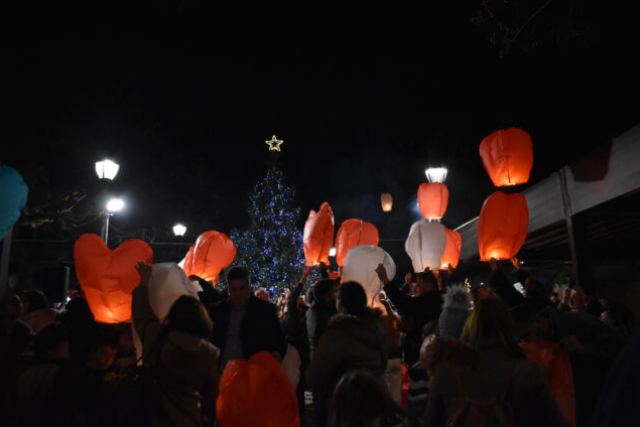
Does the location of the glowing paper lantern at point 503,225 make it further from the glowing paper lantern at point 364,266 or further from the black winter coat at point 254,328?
the black winter coat at point 254,328

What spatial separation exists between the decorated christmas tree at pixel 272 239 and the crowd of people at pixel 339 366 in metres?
23.5

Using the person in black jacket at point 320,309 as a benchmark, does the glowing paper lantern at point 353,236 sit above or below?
above

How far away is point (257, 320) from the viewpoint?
4363 millimetres

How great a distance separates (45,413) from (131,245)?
2693 mm

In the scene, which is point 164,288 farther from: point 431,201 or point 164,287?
point 431,201

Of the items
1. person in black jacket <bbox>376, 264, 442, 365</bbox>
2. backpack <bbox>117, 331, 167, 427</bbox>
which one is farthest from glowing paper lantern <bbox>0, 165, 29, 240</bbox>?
person in black jacket <bbox>376, 264, 442, 365</bbox>

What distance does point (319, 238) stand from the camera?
27.7 feet

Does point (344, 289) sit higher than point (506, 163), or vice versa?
point (506, 163)

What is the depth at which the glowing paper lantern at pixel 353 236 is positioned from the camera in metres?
9.16

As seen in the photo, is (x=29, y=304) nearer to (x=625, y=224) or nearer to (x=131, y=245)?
(x=131, y=245)

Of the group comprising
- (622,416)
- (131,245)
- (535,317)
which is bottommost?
(622,416)

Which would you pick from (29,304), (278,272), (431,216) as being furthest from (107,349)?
(278,272)

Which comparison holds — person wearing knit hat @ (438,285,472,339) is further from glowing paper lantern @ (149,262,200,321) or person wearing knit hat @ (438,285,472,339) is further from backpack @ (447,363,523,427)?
glowing paper lantern @ (149,262,200,321)

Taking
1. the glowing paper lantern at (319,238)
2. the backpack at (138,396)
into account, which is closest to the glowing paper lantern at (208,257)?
the glowing paper lantern at (319,238)
